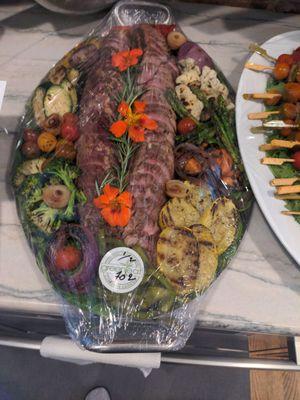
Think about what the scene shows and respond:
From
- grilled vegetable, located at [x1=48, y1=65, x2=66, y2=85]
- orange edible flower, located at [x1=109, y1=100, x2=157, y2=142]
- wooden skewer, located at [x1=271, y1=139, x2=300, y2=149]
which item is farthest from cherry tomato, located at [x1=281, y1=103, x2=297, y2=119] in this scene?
grilled vegetable, located at [x1=48, y1=65, x2=66, y2=85]

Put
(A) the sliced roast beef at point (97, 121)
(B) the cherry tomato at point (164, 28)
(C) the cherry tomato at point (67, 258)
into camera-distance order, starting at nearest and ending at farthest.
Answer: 1. (C) the cherry tomato at point (67, 258)
2. (A) the sliced roast beef at point (97, 121)
3. (B) the cherry tomato at point (164, 28)

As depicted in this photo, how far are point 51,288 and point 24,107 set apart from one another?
78 cm

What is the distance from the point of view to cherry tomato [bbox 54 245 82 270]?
3.88 feet

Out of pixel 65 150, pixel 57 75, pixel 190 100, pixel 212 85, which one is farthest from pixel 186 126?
pixel 57 75

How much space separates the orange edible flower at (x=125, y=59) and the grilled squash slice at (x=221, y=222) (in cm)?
63

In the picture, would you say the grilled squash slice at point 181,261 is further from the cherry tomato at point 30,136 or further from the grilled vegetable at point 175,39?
the grilled vegetable at point 175,39

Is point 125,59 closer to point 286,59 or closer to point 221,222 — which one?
point 286,59

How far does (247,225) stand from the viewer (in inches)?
54.9

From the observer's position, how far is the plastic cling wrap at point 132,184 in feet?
3.92

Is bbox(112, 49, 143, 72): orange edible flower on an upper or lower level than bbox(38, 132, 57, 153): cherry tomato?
upper

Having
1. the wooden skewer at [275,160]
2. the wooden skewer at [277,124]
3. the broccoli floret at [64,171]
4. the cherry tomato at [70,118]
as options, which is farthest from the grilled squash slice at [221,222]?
the cherry tomato at [70,118]

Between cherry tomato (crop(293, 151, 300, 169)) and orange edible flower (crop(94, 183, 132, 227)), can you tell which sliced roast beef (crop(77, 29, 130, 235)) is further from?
cherry tomato (crop(293, 151, 300, 169))

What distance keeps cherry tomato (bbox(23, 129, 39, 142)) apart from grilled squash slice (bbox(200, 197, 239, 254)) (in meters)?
0.66

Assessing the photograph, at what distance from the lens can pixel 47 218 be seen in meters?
1.27
